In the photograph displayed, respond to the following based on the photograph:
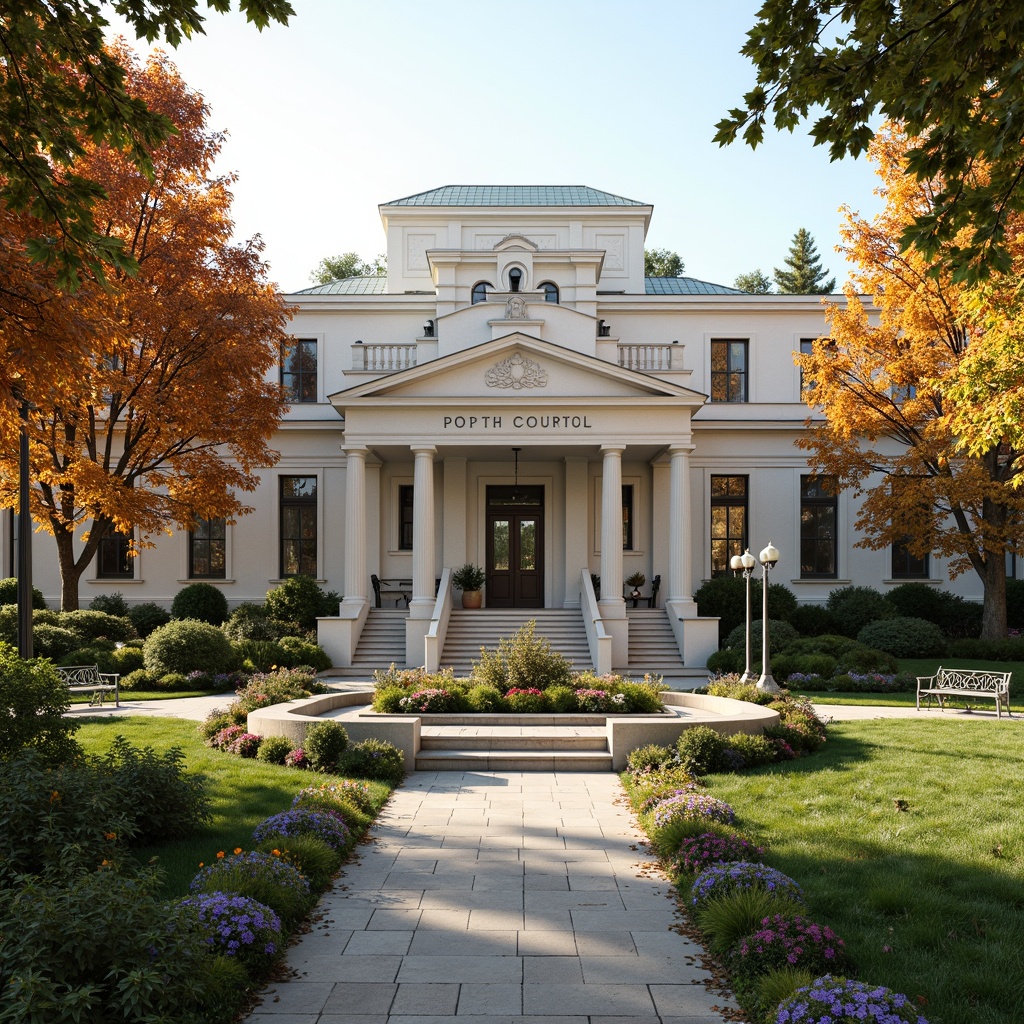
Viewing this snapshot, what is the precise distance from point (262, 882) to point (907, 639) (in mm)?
20766

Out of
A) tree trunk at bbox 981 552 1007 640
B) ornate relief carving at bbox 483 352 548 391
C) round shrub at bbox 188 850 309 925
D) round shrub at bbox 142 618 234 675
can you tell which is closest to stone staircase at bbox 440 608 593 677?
round shrub at bbox 142 618 234 675

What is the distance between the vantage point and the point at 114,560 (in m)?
27.9

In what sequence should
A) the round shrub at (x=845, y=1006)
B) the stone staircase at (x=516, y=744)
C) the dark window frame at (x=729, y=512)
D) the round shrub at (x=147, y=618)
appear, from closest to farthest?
the round shrub at (x=845, y=1006), the stone staircase at (x=516, y=744), the round shrub at (x=147, y=618), the dark window frame at (x=729, y=512)

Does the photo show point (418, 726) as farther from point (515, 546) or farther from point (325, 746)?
point (515, 546)

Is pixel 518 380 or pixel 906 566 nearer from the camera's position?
pixel 518 380

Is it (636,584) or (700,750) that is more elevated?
(636,584)

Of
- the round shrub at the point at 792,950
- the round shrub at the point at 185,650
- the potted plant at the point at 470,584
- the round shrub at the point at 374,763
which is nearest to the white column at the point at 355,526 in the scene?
the potted plant at the point at 470,584

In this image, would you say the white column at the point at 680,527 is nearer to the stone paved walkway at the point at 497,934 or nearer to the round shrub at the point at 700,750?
the round shrub at the point at 700,750

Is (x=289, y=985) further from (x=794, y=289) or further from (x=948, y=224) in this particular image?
(x=794, y=289)

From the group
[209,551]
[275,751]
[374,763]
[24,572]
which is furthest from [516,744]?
[209,551]

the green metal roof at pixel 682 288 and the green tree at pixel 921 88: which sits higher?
the green metal roof at pixel 682 288

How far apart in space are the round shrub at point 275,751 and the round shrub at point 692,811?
18.5 feet

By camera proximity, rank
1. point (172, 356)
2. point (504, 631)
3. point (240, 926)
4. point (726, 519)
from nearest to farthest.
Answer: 1. point (240, 926)
2. point (172, 356)
3. point (504, 631)
4. point (726, 519)

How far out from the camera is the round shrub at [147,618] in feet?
83.3
